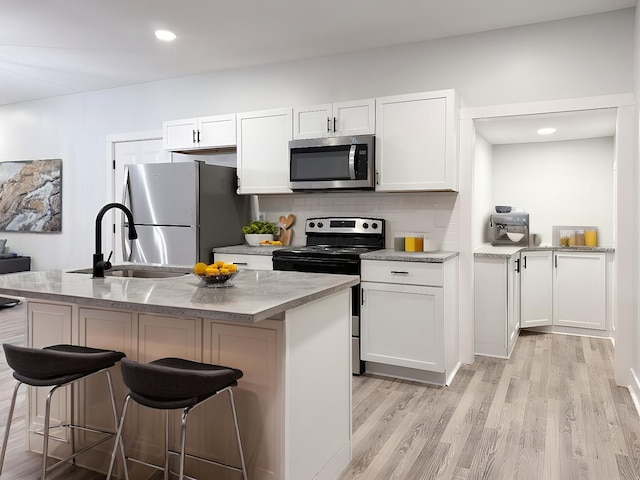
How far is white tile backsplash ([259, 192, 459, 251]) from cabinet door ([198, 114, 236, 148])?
2.21ft

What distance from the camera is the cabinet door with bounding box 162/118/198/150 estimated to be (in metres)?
4.79

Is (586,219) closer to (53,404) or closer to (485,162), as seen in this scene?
(485,162)

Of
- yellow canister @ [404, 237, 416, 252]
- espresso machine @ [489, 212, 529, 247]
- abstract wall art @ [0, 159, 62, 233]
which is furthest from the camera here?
abstract wall art @ [0, 159, 62, 233]

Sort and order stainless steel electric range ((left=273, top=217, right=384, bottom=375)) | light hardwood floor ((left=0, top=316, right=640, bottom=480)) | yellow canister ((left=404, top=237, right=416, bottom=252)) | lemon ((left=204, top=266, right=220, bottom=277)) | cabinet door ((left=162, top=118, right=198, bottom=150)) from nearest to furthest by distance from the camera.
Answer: lemon ((left=204, top=266, right=220, bottom=277)) → light hardwood floor ((left=0, top=316, right=640, bottom=480)) → stainless steel electric range ((left=273, top=217, right=384, bottom=375)) → yellow canister ((left=404, top=237, right=416, bottom=252)) → cabinet door ((left=162, top=118, right=198, bottom=150))

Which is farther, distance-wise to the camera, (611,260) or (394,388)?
(611,260)

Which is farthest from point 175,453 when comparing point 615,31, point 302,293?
point 615,31

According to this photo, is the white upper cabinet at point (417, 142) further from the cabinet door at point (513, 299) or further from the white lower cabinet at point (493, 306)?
the cabinet door at point (513, 299)

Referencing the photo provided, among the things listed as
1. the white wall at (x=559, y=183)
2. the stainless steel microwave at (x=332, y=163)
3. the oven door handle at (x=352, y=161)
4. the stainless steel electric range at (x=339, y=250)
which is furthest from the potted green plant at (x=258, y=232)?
the white wall at (x=559, y=183)

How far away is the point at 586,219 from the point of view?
209 inches

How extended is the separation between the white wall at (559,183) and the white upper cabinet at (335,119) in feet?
8.15

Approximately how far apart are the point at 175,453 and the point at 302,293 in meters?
0.92

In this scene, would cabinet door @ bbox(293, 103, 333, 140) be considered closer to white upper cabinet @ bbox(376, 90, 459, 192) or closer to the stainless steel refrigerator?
white upper cabinet @ bbox(376, 90, 459, 192)

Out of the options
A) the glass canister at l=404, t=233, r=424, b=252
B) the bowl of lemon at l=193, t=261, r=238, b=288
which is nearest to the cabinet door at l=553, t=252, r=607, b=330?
the glass canister at l=404, t=233, r=424, b=252

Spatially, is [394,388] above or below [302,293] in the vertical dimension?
below
